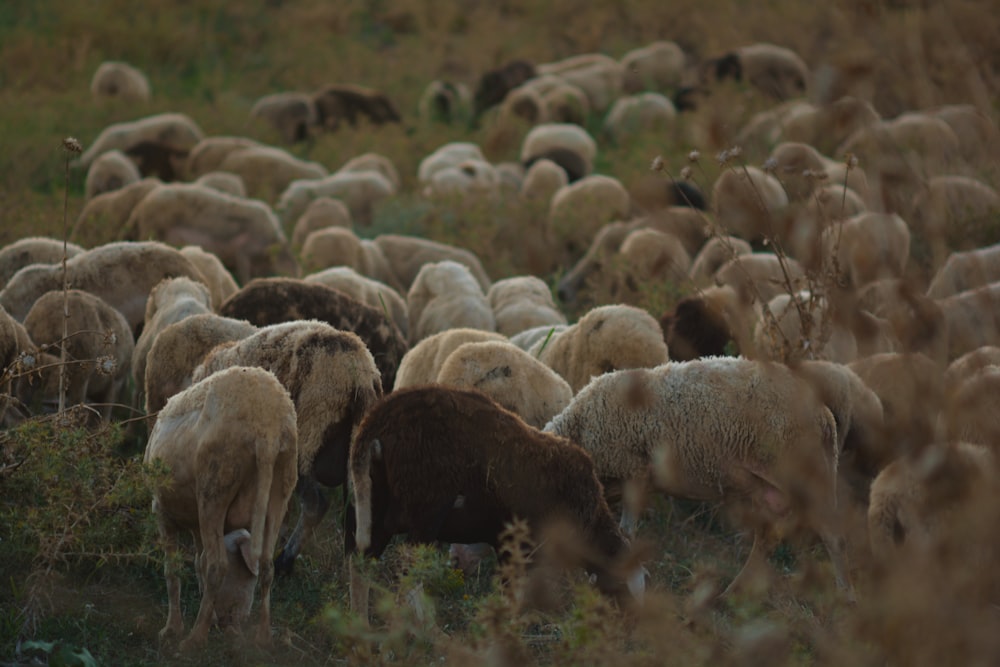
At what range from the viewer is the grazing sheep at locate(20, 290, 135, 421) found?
7.67m

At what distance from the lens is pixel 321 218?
561 inches

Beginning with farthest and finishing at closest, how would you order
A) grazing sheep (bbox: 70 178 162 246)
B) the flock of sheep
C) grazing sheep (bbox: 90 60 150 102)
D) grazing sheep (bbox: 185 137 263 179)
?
1. grazing sheep (bbox: 90 60 150 102)
2. grazing sheep (bbox: 185 137 263 179)
3. grazing sheep (bbox: 70 178 162 246)
4. the flock of sheep

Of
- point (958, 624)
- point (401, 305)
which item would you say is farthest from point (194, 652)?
point (401, 305)

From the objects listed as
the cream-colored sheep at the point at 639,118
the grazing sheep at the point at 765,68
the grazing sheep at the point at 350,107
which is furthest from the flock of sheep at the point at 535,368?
the grazing sheep at the point at 350,107

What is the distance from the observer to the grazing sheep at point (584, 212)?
14609 mm

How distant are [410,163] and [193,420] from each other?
46.3 feet

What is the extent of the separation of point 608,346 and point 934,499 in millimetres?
4584

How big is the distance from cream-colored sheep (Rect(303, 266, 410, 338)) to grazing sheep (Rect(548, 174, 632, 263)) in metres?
4.46

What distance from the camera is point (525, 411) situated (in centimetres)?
723

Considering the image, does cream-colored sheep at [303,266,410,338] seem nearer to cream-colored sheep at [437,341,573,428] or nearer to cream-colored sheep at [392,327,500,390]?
cream-colored sheep at [392,327,500,390]

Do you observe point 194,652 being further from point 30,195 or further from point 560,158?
point 560,158

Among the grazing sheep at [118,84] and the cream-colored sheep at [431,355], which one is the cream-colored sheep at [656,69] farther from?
the cream-colored sheep at [431,355]

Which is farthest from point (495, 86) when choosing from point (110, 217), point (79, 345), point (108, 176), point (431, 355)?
point (79, 345)

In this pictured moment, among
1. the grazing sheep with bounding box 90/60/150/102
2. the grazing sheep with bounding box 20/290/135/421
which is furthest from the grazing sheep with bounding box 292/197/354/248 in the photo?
the grazing sheep with bounding box 90/60/150/102
